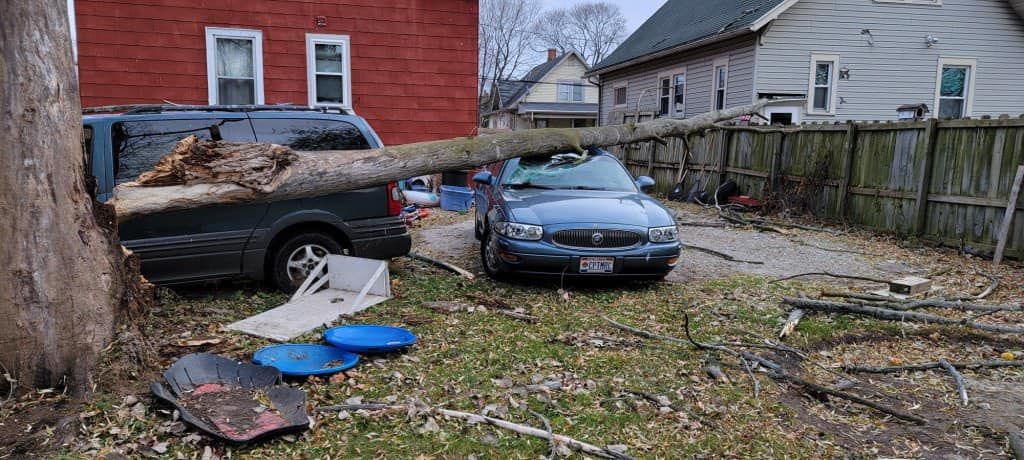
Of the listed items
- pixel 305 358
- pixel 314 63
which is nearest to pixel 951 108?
pixel 314 63

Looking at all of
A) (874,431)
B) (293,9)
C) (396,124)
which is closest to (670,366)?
(874,431)

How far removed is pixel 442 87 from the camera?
13.3 metres

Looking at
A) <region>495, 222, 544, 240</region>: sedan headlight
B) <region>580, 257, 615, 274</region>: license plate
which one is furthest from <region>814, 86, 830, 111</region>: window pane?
<region>495, 222, 544, 240</region>: sedan headlight

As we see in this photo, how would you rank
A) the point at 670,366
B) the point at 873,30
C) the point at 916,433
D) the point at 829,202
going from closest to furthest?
1. the point at 916,433
2. the point at 670,366
3. the point at 829,202
4. the point at 873,30

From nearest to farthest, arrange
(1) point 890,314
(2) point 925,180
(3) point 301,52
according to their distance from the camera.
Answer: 1. (1) point 890,314
2. (2) point 925,180
3. (3) point 301,52

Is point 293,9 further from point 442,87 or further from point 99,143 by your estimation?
point 99,143

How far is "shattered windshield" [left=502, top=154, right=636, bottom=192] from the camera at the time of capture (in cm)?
755

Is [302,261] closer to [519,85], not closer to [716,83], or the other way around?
[716,83]

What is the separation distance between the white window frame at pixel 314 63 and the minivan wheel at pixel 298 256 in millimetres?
6592

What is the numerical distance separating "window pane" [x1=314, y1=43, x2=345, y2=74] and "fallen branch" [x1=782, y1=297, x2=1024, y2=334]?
9.63m

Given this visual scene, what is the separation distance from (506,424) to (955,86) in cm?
2045

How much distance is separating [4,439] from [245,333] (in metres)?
1.95

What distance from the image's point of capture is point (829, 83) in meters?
17.7

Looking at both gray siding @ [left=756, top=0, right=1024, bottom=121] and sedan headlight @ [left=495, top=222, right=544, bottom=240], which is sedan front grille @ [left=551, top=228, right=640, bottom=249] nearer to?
sedan headlight @ [left=495, top=222, right=544, bottom=240]
